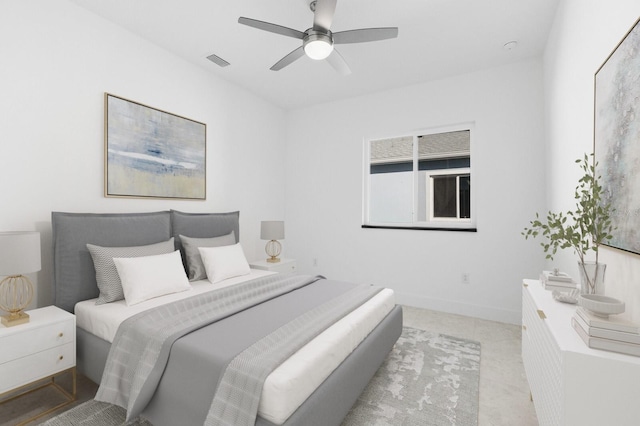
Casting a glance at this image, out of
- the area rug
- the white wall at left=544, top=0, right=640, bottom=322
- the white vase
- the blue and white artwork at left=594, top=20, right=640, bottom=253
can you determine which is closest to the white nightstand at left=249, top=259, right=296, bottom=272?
the area rug

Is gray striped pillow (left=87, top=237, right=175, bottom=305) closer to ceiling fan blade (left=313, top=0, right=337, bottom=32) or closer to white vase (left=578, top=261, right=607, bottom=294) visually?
ceiling fan blade (left=313, top=0, right=337, bottom=32)

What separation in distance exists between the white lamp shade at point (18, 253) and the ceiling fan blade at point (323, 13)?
2.29 meters

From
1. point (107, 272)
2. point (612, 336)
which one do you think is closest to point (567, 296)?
point (612, 336)

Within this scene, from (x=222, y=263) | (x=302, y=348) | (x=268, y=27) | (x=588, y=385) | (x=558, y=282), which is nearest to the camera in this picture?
(x=588, y=385)

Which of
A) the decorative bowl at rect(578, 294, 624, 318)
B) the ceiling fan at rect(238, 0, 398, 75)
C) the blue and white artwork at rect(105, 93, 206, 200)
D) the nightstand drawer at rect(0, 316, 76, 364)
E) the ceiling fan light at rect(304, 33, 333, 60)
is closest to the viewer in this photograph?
the decorative bowl at rect(578, 294, 624, 318)

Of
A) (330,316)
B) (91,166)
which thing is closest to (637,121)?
(330,316)

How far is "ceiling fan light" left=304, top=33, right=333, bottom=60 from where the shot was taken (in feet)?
7.16

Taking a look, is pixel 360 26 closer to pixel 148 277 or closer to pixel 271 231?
pixel 271 231

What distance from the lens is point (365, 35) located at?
222 centimetres

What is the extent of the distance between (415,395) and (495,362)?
940 millimetres

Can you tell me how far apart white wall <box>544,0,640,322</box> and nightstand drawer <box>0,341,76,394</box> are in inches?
119

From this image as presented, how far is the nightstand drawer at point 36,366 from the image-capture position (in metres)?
1.68

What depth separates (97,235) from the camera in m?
2.39

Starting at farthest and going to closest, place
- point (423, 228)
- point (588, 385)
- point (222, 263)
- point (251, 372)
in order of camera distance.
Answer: point (423, 228)
point (222, 263)
point (251, 372)
point (588, 385)
